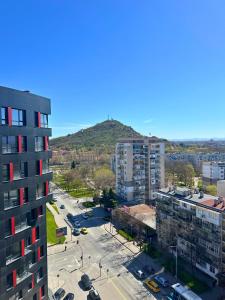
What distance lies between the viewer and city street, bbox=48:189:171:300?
41.1m

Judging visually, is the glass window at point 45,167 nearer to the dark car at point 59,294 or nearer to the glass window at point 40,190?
the glass window at point 40,190

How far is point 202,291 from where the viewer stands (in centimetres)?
4056

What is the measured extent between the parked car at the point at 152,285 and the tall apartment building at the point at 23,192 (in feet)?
64.8

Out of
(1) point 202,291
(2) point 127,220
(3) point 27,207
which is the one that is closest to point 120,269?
(1) point 202,291

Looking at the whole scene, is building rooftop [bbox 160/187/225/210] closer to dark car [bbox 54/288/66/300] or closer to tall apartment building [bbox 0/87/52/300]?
dark car [bbox 54/288/66/300]

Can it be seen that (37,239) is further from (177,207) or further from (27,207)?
(177,207)

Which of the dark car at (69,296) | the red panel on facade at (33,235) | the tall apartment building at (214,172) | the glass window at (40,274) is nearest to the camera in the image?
the red panel on facade at (33,235)

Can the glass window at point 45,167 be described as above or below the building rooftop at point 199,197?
above

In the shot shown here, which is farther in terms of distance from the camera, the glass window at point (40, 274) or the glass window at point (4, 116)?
the glass window at point (40, 274)

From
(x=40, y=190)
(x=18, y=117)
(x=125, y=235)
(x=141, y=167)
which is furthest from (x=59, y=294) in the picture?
(x=141, y=167)

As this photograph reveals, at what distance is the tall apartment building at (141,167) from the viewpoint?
277 ft

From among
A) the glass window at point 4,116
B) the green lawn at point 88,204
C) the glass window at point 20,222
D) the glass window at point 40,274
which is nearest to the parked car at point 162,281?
the glass window at point 40,274

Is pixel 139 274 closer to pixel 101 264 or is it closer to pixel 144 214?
pixel 101 264

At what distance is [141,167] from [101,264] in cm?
4052
